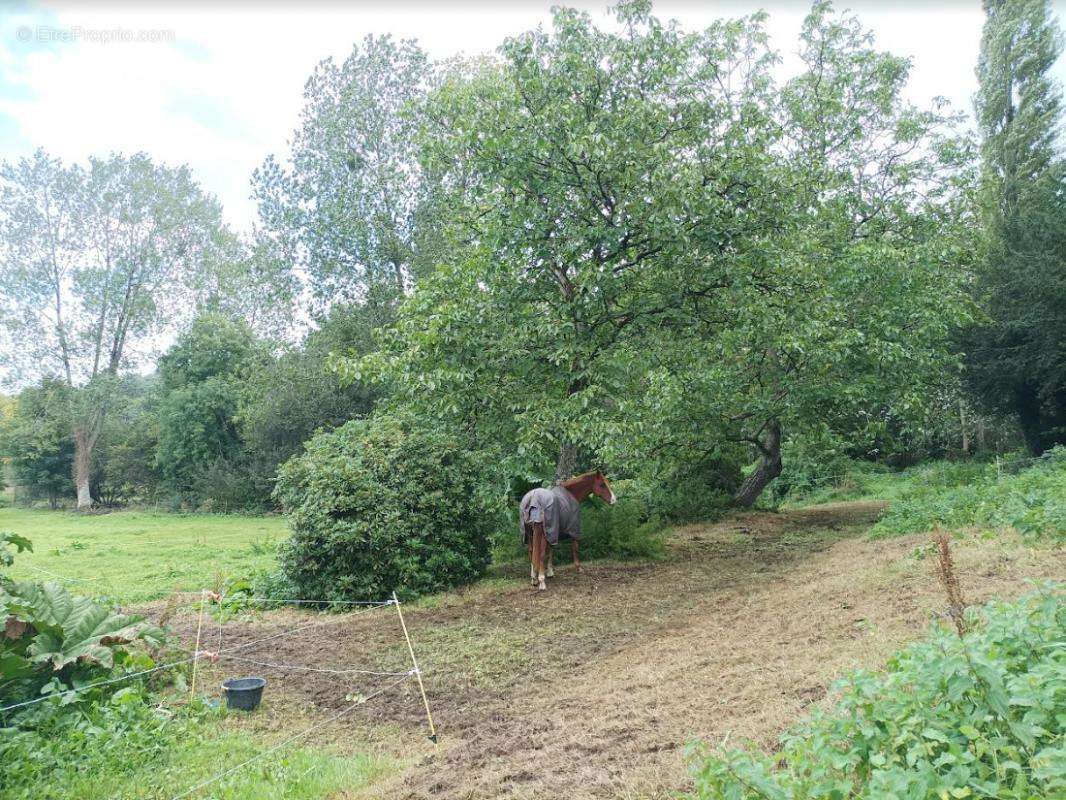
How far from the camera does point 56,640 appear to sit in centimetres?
458

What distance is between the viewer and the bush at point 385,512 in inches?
318

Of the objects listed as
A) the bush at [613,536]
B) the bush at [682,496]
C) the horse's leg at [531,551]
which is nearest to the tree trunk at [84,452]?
the bush at [682,496]

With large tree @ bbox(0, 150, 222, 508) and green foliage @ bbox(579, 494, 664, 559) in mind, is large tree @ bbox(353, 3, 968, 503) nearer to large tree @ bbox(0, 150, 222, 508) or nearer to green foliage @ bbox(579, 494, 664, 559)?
green foliage @ bbox(579, 494, 664, 559)

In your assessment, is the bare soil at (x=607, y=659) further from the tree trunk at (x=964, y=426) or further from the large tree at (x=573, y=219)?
the tree trunk at (x=964, y=426)

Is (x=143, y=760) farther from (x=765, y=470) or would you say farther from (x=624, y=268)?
(x=765, y=470)

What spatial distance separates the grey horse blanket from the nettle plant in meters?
4.45

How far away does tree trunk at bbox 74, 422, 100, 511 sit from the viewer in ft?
96.3

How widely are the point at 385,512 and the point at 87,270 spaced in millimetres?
28448

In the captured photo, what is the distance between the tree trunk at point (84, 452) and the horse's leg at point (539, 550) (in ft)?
92.2

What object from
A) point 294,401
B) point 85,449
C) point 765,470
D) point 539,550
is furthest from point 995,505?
point 85,449

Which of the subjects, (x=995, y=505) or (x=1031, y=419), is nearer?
(x=995, y=505)

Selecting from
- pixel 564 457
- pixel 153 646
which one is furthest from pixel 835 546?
pixel 153 646

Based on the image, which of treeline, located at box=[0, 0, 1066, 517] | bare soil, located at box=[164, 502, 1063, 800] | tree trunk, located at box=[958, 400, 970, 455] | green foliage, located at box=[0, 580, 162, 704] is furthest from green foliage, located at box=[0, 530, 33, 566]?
tree trunk, located at box=[958, 400, 970, 455]

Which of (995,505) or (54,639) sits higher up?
(995,505)
